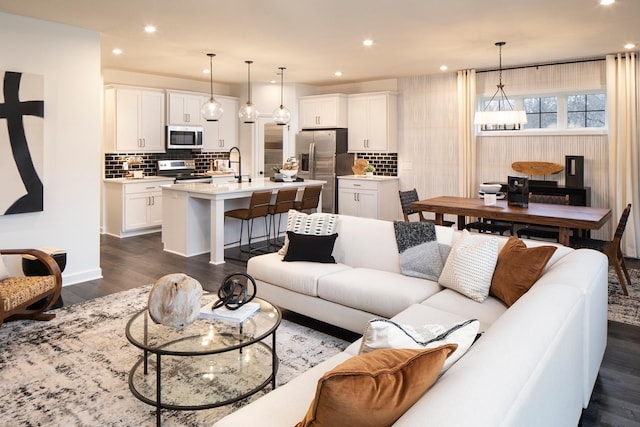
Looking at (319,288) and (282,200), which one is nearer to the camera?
(319,288)

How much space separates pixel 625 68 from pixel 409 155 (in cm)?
338

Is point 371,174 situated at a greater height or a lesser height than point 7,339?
greater

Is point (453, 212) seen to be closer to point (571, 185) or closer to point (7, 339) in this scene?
point (571, 185)

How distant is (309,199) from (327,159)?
1993mm

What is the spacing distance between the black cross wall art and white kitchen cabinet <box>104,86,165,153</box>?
10.1ft

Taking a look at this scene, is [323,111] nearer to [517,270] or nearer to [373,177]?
[373,177]

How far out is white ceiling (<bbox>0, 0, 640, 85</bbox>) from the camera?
4.16m

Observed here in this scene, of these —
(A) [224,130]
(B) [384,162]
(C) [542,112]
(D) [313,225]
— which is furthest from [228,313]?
(A) [224,130]

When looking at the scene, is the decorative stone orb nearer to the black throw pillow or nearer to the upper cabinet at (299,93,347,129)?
the black throw pillow

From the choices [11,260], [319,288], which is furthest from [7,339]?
[319,288]

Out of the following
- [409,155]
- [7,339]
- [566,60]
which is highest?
[566,60]

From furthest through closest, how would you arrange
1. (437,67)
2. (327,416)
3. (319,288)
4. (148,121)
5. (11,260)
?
(148,121), (437,67), (11,260), (319,288), (327,416)

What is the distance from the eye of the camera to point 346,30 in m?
4.97

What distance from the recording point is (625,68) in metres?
6.09
